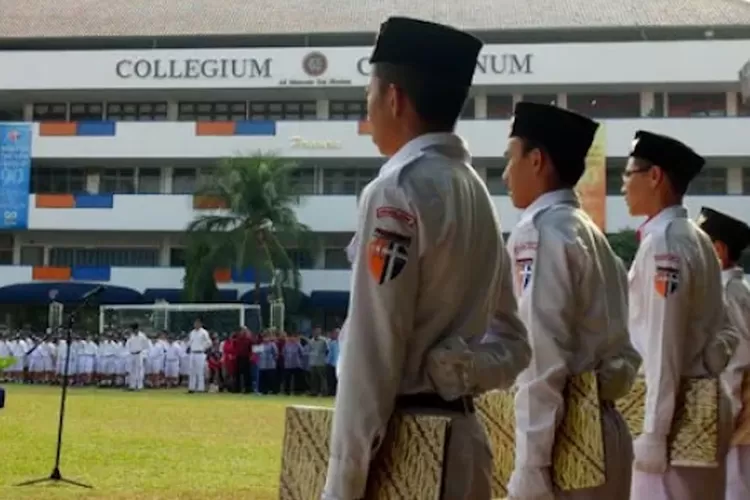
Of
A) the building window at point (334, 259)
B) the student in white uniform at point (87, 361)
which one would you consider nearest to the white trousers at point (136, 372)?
the student in white uniform at point (87, 361)

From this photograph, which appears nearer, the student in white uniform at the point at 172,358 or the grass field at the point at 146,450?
the grass field at the point at 146,450

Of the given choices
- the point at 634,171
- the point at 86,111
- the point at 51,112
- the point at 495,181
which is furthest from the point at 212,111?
the point at 634,171

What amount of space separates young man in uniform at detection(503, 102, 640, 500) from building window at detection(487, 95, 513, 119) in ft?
140

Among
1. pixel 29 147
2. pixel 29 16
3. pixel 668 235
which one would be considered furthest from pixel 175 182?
pixel 668 235

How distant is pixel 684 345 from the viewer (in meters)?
4.55

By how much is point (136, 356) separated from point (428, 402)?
29.0 metres

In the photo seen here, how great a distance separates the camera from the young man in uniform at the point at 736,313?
20.1 ft

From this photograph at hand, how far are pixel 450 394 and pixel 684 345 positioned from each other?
206 cm

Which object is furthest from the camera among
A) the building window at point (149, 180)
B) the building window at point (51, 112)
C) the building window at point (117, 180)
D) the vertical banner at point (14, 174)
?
the building window at point (51, 112)

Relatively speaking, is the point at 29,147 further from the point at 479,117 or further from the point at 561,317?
the point at 561,317

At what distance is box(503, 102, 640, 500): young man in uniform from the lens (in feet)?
11.7

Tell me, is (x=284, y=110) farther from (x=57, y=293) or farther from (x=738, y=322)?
(x=738, y=322)

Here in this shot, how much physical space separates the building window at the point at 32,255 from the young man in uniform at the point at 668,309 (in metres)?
45.4

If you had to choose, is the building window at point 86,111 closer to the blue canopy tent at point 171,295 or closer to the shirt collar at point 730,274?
the blue canopy tent at point 171,295
